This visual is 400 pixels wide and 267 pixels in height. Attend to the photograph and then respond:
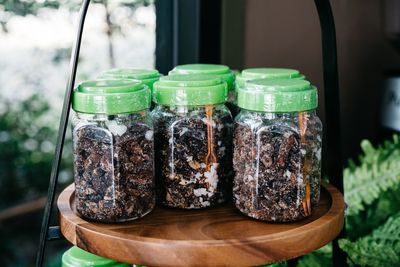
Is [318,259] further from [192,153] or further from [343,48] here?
[343,48]

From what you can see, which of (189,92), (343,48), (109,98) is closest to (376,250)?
(189,92)

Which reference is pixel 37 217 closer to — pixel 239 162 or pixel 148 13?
pixel 148 13

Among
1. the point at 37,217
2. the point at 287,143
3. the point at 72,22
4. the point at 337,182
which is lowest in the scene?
the point at 37,217

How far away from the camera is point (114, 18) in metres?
1.58

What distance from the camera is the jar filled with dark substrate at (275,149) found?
0.80m

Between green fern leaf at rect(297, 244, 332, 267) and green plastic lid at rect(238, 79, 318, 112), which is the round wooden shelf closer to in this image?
green plastic lid at rect(238, 79, 318, 112)

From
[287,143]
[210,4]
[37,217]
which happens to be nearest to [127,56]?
[210,4]

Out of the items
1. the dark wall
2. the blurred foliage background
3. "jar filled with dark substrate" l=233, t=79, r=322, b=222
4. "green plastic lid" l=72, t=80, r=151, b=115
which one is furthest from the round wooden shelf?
the dark wall

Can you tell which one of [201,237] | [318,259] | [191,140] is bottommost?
[318,259]

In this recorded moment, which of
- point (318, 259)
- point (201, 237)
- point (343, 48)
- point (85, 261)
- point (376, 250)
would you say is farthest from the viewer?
point (343, 48)

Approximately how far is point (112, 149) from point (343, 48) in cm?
150

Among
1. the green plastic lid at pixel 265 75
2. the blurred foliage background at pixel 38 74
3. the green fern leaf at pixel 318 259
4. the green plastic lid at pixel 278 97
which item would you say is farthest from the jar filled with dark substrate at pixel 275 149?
the blurred foliage background at pixel 38 74

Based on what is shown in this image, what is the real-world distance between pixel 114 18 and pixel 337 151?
870 millimetres

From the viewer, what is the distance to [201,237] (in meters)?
0.77
